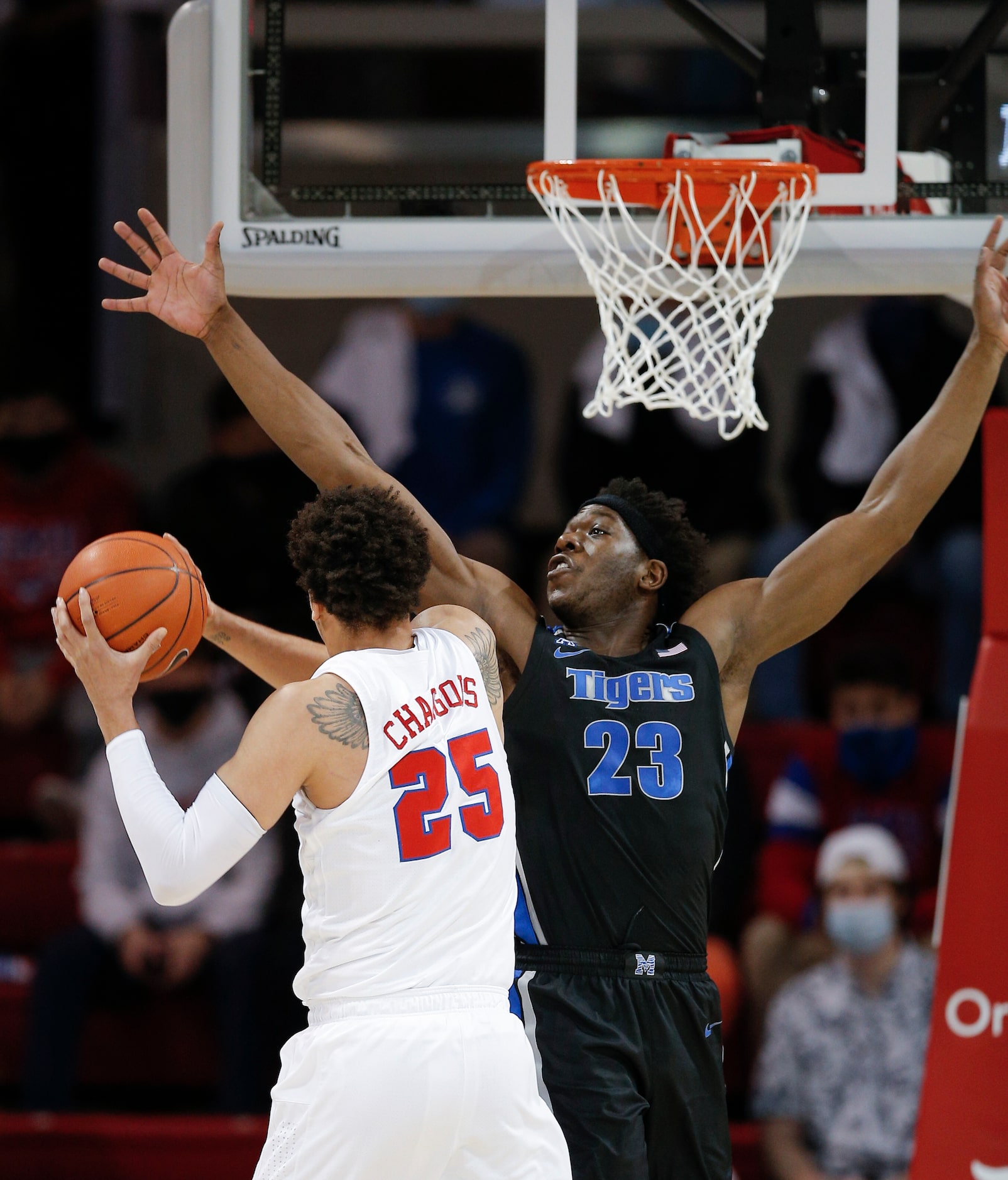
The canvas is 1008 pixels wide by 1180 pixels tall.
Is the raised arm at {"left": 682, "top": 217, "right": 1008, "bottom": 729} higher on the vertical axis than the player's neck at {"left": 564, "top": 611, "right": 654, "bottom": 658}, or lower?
higher

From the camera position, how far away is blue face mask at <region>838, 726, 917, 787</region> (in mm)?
7332

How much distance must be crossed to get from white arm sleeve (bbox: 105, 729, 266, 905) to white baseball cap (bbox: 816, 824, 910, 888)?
410 centimetres

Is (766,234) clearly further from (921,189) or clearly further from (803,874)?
(803,874)

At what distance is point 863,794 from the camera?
745 cm

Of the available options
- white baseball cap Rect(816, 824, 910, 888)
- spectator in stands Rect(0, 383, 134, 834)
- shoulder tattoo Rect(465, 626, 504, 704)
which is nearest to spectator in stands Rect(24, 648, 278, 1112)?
spectator in stands Rect(0, 383, 134, 834)

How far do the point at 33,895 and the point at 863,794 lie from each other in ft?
13.4

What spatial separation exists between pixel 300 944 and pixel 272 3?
3.99 meters

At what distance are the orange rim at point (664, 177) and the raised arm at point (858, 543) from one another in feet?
2.11

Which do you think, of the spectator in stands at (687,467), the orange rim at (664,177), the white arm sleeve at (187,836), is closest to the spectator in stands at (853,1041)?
the spectator in stands at (687,467)

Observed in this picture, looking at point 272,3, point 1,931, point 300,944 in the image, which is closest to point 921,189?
point 272,3

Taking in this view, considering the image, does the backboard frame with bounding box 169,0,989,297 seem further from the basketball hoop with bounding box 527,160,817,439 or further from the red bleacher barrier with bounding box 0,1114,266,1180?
the red bleacher barrier with bounding box 0,1114,266,1180

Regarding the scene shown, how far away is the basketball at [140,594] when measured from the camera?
146 inches

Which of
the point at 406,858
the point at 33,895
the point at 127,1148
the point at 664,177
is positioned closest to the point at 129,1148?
the point at 127,1148

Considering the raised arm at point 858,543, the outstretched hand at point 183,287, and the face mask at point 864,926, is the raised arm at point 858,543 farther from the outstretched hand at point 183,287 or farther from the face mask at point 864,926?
the face mask at point 864,926
